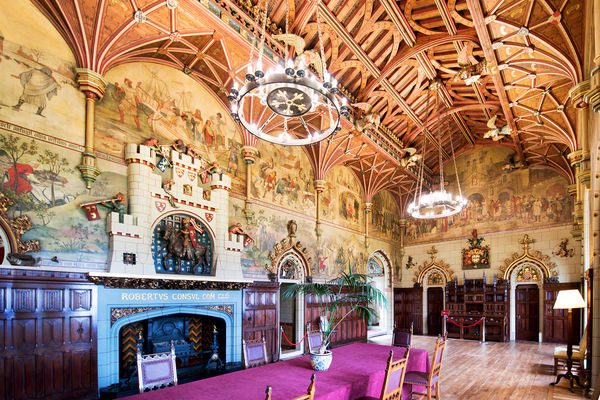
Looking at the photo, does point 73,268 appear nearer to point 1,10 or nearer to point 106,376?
point 106,376

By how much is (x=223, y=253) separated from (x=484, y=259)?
13078 mm

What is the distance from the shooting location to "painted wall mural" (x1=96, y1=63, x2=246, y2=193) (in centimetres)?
739

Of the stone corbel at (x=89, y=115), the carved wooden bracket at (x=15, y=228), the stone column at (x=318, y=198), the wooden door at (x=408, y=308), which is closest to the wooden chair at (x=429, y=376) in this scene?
the carved wooden bracket at (x=15, y=228)

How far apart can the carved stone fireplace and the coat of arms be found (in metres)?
12.4

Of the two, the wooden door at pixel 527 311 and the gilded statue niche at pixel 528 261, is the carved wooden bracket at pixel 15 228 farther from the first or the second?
the wooden door at pixel 527 311

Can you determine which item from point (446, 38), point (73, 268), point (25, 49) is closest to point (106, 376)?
point (73, 268)

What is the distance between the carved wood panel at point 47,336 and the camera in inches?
213

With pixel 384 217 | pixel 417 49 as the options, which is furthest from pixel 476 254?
pixel 417 49

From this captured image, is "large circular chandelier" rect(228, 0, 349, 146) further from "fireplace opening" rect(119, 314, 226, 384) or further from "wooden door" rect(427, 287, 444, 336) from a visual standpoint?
"wooden door" rect(427, 287, 444, 336)

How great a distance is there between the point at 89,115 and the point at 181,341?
541 cm

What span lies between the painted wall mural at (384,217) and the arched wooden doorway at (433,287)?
213 centimetres

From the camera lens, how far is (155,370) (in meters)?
4.24

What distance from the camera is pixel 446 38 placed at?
361 inches

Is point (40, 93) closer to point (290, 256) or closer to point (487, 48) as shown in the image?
point (290, 256)
